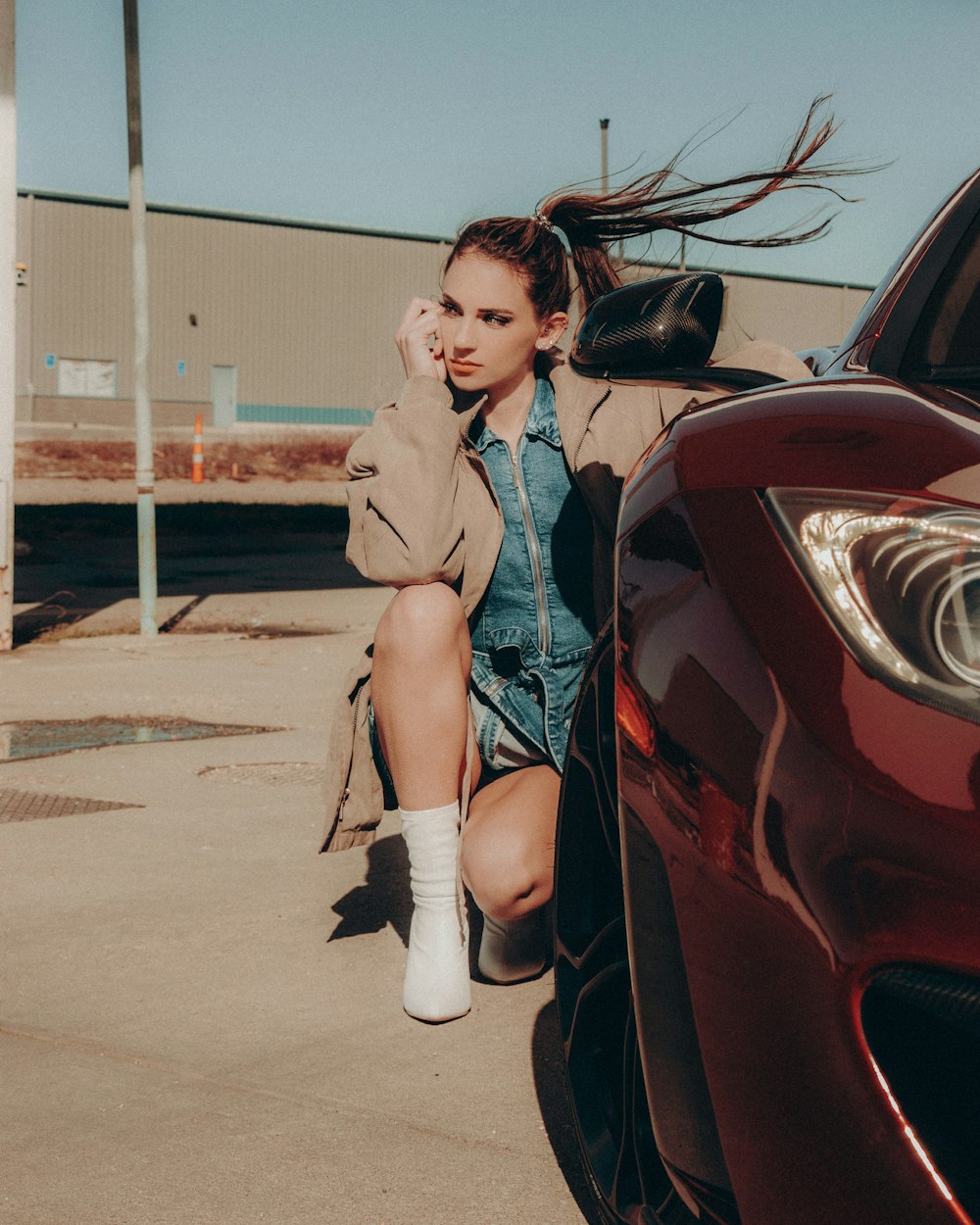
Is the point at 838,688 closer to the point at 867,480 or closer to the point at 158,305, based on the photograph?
the point at 867,480

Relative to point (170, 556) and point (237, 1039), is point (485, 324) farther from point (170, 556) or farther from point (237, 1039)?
point (170, 556)

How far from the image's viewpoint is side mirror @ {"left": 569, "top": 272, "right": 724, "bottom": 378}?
78.7 inches

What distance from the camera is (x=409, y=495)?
2822 mm

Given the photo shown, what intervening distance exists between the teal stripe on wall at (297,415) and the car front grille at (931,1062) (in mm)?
46106

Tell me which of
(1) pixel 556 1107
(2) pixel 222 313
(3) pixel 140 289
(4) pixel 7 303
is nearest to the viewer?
(1) pixel 556 1107

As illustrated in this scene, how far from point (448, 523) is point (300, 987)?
1.03 m

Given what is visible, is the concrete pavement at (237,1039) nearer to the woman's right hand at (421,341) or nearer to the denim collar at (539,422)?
the denim collar at (539,422)

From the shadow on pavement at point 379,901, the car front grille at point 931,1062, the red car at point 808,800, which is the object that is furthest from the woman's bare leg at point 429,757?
the car front grille at point 931,1062

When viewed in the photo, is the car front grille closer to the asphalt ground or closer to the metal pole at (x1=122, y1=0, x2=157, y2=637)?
the asphalt ground

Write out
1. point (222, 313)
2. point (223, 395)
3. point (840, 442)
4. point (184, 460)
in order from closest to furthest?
point (840, 442) → point (184, 460) → point (222, 313) → point (223, 395)

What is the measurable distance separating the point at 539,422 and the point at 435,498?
0.37 metres

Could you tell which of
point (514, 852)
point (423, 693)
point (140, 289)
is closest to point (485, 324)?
point (423, 693)

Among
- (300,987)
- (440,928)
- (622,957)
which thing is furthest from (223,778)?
(622,957)

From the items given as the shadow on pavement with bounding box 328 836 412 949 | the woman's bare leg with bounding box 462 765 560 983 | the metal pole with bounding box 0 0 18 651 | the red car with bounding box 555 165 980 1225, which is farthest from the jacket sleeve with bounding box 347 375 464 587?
the metal pole with bounding box 0 0 18 651
